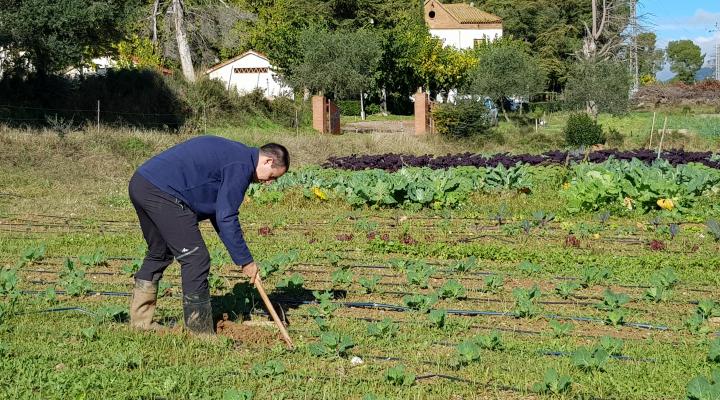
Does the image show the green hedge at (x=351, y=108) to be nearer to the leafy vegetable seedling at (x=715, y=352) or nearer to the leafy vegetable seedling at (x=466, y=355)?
the leafy vegetable seedling at (x=466, y=355)

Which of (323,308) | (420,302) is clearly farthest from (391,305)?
(323,308)

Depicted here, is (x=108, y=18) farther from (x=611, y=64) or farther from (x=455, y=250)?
(x=611, y=64)

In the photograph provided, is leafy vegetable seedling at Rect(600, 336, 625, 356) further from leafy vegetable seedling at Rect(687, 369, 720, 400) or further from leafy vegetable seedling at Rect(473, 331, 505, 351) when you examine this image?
leafy vegetable seedling at Rect(687, 369, 720, 400)

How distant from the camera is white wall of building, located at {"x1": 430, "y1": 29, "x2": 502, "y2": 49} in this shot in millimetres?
77062

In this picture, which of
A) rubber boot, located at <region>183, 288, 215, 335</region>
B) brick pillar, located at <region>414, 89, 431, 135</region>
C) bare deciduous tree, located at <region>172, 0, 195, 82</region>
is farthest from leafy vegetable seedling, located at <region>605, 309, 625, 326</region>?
bare deciduous tree, located at <region>172, 0, 195, 82</region>

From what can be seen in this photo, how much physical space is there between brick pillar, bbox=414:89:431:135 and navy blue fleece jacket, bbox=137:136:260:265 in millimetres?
24767

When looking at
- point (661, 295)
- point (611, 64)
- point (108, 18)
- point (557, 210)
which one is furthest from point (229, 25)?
point (661, 295)

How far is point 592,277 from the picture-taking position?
317 inches

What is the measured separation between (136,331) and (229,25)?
29610mm

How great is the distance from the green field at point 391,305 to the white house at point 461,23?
65.3m

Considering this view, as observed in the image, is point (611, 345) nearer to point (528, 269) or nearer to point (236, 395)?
point (236, 395)

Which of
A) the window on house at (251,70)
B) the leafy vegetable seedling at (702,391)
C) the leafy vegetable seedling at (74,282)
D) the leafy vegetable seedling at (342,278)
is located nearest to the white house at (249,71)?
the window on house at (251,70)

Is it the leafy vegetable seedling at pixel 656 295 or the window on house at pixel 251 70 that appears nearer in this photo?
the leafy vegetable seedling at pixel 656 295

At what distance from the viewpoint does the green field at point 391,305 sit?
512 centimetres
